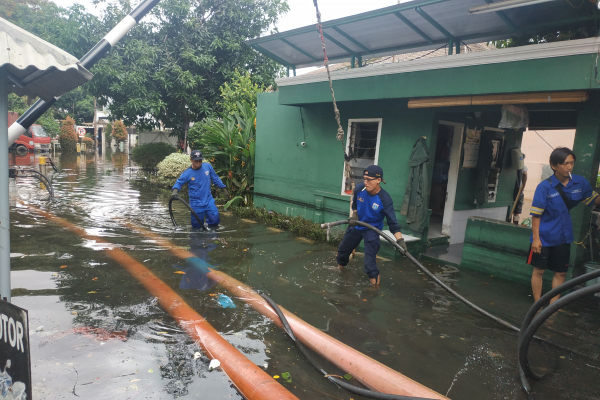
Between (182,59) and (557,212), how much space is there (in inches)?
631

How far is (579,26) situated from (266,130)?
704 cm

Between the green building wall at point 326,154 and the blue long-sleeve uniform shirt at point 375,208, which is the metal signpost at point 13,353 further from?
the green building wall at point 326,154

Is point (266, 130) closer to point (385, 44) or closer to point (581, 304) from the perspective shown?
point (385, 44)

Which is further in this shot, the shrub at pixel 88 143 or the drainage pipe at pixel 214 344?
the shrub at pixel 88 143

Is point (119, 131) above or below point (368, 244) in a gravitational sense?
above

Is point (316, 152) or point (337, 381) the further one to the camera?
point (316, 152)

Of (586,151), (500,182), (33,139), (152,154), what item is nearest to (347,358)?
(586,151)

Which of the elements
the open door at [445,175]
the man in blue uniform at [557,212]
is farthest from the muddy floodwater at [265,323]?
the open door at [445,175]

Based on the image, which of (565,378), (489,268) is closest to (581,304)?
(489,268)

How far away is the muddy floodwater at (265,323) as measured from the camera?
340 centimetres

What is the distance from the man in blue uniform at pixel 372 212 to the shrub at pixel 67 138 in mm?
38286

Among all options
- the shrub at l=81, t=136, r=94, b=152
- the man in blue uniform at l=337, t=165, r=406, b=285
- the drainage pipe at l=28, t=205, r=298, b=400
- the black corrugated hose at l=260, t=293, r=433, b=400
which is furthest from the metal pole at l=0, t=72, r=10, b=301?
the shrub at l=81, t=136, r=94, b=152

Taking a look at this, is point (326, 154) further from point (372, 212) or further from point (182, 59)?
point (182, 59)

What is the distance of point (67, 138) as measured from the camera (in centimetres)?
3678
